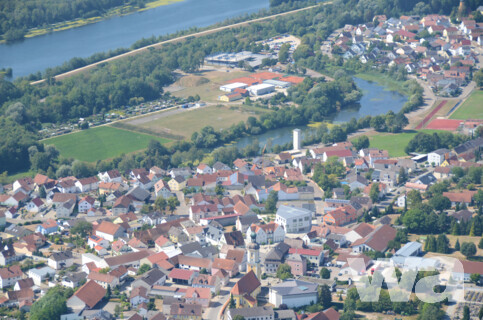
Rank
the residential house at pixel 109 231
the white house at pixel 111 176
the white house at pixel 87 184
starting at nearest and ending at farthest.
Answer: the residential house at pixel 109 231
the white house at pixel 87 184
the white house at pixel 111 176

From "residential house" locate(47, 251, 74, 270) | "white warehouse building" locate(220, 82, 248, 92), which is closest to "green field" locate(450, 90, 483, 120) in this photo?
"white warehouse building" locate(220, 82, 248, 92)

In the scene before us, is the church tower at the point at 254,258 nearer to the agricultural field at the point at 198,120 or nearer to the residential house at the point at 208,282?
the residential house at the point at 208,282

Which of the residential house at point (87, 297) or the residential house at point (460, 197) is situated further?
the residential house at point (460, 197)

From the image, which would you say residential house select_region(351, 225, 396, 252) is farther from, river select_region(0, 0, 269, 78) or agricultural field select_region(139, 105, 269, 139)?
river select_region(0, 0, 269, 78)

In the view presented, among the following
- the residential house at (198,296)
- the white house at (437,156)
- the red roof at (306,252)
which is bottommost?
the white house at (437,156)

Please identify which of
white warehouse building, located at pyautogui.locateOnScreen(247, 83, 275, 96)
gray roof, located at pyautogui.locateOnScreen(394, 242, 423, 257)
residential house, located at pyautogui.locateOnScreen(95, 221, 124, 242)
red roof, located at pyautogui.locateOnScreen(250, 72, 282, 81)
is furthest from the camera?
red roof, located at pyautogui.locateOnScreen(250, 72, 282, 81)

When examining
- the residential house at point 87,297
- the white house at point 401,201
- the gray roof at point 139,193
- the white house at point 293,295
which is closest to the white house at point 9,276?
the residential house at point 87,297

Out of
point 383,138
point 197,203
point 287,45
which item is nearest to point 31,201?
point 197,203
